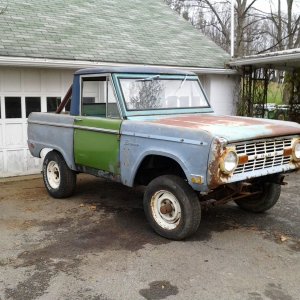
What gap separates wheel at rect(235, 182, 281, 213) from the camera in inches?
234

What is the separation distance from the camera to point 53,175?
7176 millimetres

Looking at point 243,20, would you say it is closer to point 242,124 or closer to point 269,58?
point 269,58

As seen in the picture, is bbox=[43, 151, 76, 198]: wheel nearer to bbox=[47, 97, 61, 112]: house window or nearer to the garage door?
the garage door

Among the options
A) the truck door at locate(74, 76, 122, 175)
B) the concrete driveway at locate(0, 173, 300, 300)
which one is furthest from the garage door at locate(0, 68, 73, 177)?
the truck door at locate(74, 76, 122, 175)

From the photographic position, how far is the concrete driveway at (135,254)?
3.80 m

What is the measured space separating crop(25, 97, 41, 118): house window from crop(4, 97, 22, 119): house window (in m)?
0.17

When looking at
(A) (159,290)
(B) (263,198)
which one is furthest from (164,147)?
(B) (263,198)

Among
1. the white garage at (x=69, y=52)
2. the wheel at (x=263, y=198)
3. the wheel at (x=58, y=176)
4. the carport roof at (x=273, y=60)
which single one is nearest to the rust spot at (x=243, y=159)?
the wheel at (x=263, y=198)

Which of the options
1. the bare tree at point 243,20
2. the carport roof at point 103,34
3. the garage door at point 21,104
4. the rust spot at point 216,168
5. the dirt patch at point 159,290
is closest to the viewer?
the dirt patch at point 159,290

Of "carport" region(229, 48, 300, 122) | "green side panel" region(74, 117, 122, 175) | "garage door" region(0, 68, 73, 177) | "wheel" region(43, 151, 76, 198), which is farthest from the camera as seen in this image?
"carport" region(229, 48, 300, 122)

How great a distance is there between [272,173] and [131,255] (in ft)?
6.45

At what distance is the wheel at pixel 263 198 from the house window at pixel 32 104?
17.4 ft

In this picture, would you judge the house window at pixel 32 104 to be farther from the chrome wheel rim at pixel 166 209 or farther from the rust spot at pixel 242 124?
the chrome wheel rim at pixel 166 209

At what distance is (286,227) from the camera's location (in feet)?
18.2
